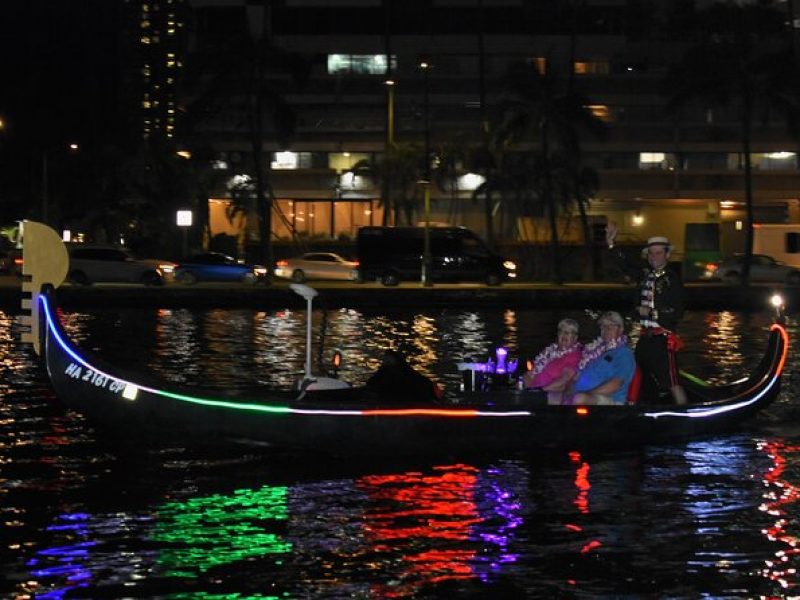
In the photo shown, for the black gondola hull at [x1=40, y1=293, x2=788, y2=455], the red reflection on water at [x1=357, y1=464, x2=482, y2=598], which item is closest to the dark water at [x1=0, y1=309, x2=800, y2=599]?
the red reflection on water at [x1=357, y1=464, x2=482, y2=598]

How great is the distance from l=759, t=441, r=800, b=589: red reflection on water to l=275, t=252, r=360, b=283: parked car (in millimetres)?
40863

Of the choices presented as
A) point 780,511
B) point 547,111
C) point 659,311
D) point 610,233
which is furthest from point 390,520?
point 547,111

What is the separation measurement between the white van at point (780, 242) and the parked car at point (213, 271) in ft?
81.6

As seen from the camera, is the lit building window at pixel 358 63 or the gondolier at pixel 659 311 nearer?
the gondolier at pixel 659 311

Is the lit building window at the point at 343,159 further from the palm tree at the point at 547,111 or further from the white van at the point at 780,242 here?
the white van at the point at 780,242

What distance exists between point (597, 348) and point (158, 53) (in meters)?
119

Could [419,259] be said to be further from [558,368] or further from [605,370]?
[605,370]

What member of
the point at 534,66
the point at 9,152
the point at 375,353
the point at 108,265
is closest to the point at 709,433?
the point at 375,353

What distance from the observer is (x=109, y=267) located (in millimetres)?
53625

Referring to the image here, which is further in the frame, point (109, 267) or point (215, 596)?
point (109, 267)

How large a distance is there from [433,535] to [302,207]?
67.6m

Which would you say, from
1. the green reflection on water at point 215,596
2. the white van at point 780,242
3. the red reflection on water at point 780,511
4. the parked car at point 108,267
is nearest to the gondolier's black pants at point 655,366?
the red reflection on water at point 780,511

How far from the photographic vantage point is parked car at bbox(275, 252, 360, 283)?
193 feet

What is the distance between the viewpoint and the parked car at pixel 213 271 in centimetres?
5575
